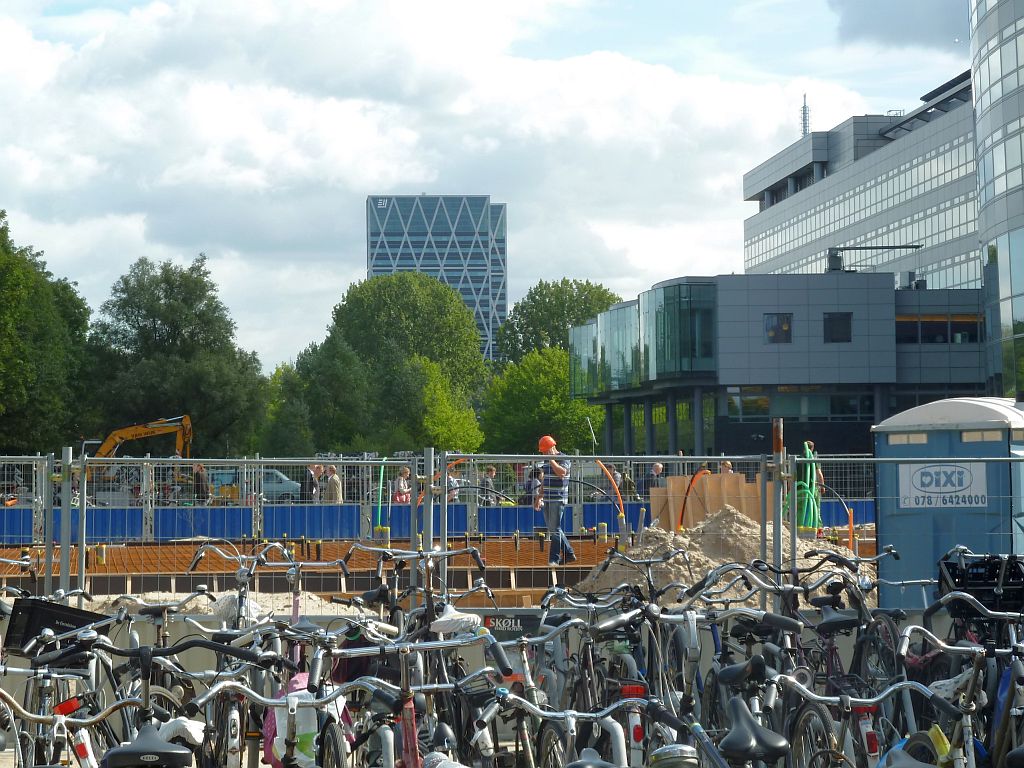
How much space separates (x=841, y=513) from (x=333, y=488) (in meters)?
5.55

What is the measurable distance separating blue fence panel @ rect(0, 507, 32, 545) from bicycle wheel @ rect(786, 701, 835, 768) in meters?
8.89

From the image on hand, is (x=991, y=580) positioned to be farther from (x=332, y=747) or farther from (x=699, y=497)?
(x=332, y=747)

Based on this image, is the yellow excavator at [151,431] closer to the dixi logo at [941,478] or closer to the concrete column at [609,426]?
the dixi logo at [941,478]

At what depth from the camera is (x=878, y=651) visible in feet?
26.0

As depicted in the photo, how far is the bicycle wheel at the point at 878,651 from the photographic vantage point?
7.79 metres

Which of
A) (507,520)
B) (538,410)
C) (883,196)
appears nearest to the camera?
(507,520)

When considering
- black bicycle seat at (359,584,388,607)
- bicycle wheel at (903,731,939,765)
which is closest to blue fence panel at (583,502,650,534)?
black bicycle seat at (359,584,388,607)

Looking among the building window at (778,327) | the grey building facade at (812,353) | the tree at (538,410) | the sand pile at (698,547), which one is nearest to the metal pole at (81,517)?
the sand pile at (698,547)

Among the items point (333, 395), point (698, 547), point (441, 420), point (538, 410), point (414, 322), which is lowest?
point (698, 547)

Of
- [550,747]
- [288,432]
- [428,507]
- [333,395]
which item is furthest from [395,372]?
[550,747]

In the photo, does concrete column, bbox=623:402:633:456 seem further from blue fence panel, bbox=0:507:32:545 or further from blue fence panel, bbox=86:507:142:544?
blue fence panel, bbox=86:507:142:544

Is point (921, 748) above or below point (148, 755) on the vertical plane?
below

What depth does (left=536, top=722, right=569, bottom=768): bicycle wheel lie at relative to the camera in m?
6.41

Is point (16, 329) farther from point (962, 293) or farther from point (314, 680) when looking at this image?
point (314, 680)
